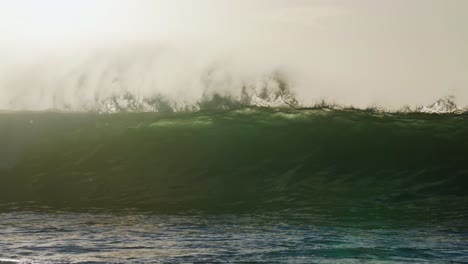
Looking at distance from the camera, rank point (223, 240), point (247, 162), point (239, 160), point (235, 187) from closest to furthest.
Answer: point (223, 240) → point (235, 187) → point (247, 162) → point (239, 160)

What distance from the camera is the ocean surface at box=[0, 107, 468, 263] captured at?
28.5ft

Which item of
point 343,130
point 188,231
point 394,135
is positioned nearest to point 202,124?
point 343,130

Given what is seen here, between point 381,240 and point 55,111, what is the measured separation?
20.1 m

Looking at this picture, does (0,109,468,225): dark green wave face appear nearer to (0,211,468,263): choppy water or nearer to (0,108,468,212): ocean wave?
(0,108,468,212): ocean wave

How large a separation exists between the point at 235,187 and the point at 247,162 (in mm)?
2266

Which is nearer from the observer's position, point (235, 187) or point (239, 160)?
point (235, 187)

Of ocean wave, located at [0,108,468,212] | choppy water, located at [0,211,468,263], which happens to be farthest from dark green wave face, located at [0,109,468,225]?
choppy water, located at [0,211,468,263]

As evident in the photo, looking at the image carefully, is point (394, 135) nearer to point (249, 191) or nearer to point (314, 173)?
point (314, 173)

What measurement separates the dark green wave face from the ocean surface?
49 mm

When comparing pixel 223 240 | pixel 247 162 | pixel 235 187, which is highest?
pixel 247 162

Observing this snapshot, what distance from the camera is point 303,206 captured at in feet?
43.7

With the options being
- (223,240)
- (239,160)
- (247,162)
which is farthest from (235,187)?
(223,240)

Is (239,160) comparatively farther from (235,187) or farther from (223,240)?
(223,240)

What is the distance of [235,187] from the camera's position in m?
16.3
